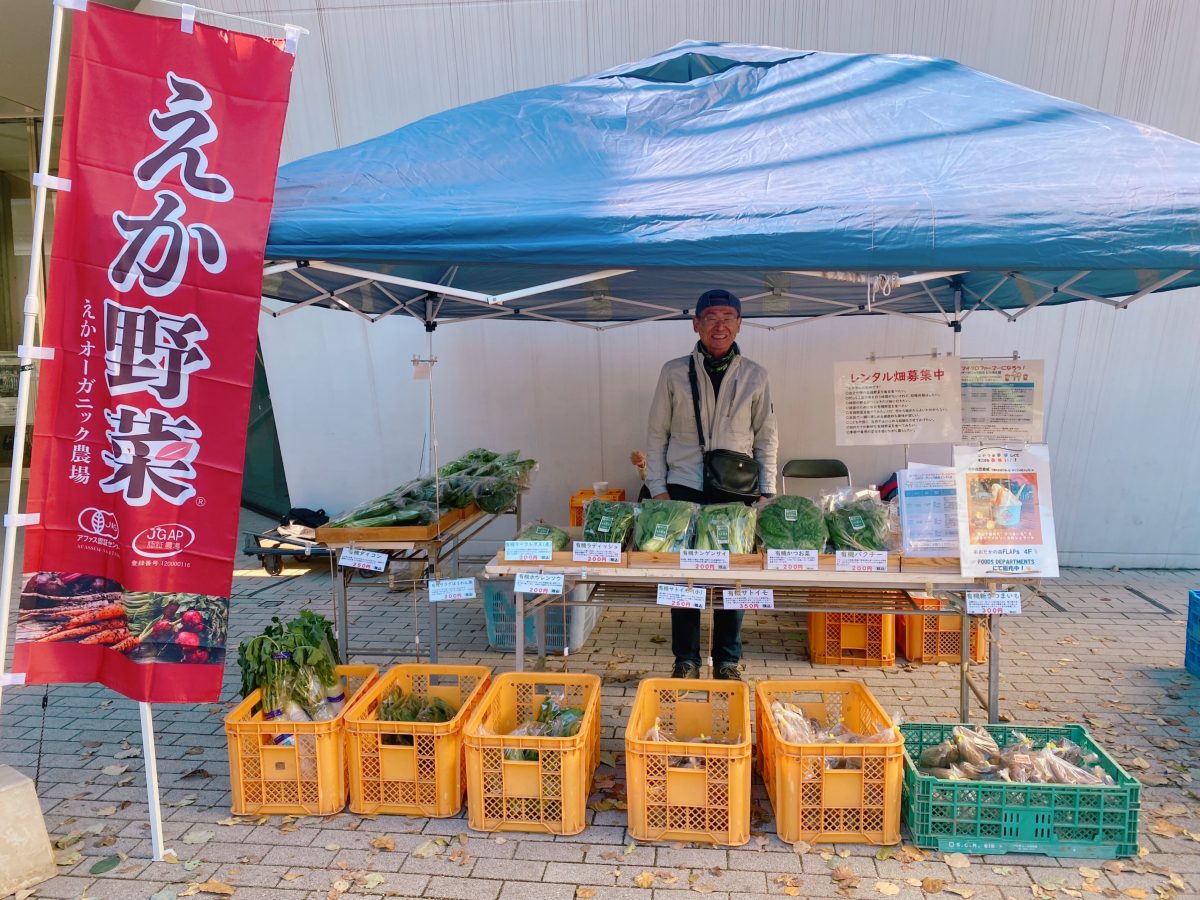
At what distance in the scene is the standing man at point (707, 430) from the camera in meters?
4.21

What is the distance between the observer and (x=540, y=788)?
296cm

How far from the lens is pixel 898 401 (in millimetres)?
3936

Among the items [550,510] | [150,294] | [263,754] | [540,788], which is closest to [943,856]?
[540,788]

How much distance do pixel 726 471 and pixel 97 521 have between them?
2.95 m

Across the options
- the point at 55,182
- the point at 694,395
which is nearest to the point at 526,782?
the point at 694,395

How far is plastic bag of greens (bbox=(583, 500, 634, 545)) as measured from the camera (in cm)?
367

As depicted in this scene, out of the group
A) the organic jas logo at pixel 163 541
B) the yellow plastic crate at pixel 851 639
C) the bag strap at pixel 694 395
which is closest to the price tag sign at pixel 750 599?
the bag strap at pixel 694 395

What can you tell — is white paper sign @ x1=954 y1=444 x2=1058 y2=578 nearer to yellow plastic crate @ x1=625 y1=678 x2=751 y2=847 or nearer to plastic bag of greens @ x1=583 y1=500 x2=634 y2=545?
yellow plastic crate @ x1=625 y1=678 x2=751 y2=847

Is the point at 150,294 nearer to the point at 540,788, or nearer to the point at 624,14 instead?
the point at 540,788

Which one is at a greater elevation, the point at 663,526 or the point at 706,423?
the point at 706,423

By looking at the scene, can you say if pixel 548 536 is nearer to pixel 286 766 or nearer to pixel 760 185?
pixel 286 766

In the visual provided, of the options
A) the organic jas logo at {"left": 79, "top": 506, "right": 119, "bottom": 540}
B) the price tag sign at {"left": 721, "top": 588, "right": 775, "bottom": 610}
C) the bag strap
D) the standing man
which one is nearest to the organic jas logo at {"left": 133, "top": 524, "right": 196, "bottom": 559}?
the organic jas logo at {"left": 79, "top": 506, "right": 119, "bottom": 540}

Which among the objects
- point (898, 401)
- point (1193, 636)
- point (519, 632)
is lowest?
point (1193, 636)

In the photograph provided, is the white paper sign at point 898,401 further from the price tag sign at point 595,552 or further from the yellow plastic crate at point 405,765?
the yellow plastic crate at point 405,765
